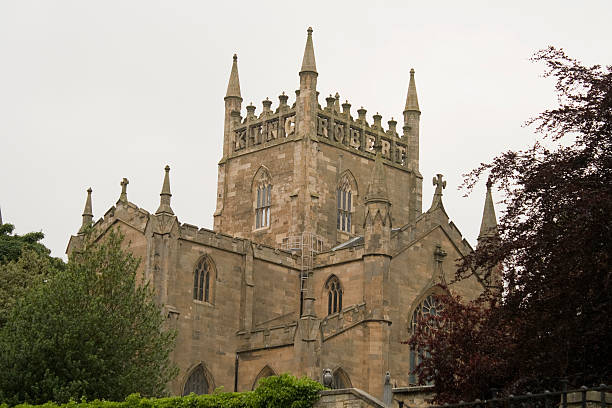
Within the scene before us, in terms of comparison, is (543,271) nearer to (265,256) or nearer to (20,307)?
(20,307)

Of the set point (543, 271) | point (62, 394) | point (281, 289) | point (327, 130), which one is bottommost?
point (62, 394)

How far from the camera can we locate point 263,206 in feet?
209

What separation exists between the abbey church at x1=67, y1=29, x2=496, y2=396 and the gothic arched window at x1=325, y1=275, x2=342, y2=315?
8 cm

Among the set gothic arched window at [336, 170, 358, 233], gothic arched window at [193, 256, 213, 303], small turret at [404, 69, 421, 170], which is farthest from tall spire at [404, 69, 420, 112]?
gothic arched window at [193, 256, 213, 303]

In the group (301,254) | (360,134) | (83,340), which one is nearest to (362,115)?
(360,134)

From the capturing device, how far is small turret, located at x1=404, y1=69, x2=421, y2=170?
6769cm

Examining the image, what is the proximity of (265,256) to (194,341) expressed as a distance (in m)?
6.75

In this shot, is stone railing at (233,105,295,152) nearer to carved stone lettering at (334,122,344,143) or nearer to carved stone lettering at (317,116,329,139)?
carved stone lettering at (317,116,329,139)

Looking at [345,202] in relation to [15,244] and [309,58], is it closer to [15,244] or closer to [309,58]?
[309,58]

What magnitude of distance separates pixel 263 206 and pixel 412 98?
12461mm

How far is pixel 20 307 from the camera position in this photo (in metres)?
39.0

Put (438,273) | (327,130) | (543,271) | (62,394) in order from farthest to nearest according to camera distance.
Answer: (327,130), (438,273), (62,394), (543,271)

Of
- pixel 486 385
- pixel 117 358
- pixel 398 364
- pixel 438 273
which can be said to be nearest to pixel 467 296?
pixel 438 273

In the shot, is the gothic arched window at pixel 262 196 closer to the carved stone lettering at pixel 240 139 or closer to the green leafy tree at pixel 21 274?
the carved stone lettering at pixel 240 139
